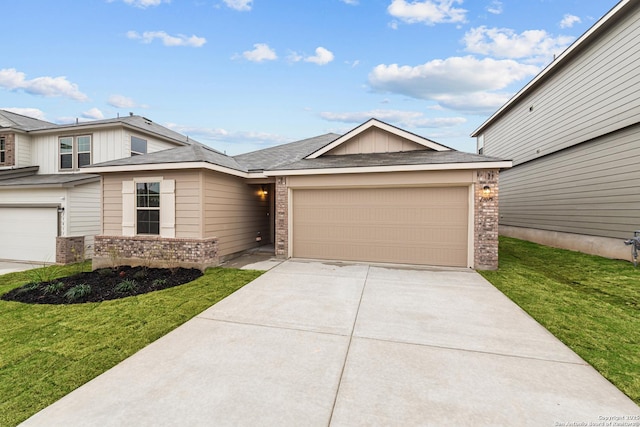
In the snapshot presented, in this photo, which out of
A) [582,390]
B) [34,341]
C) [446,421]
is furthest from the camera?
[34,341]

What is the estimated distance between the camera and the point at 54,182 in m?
9.55

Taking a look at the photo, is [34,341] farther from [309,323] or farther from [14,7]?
[14,7]

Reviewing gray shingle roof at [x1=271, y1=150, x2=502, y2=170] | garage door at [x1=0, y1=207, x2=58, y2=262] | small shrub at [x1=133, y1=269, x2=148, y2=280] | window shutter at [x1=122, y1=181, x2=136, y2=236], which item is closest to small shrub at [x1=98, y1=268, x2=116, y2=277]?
small shrub at [x1=133, y1=269, x2=148, y2=280]

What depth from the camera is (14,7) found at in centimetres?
1165

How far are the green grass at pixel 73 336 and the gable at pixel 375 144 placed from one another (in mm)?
5793

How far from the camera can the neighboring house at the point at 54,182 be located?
31.7 ft

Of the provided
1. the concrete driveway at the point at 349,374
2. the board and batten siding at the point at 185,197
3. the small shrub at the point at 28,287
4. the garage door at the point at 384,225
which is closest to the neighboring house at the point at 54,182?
the board and batten siding at the point at 185,197

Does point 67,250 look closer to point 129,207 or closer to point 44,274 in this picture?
point 44,274

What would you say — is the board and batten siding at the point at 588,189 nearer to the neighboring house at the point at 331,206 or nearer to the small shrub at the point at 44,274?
the neighboring house at the point at 331,206

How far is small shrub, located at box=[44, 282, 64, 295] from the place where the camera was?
229 inches

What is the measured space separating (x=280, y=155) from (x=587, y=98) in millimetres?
11615

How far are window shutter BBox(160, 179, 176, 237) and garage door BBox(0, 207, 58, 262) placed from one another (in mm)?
5208

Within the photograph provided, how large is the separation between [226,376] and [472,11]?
55.5ft

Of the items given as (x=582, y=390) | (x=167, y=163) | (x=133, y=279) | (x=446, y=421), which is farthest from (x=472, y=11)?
(x=133, y=279)
